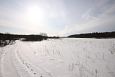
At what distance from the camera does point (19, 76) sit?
13.7ft

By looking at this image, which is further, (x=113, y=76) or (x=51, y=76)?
(x=51, y=76)

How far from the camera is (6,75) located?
4.25 metres

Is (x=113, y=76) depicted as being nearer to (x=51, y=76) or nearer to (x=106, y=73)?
(x=106, y=73)

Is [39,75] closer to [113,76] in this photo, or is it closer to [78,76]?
[78,76]

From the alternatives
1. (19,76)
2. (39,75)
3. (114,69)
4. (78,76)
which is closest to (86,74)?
(78,76)

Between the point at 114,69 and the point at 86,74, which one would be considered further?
the point at 114,69

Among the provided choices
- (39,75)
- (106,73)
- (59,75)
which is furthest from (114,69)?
(39,75)

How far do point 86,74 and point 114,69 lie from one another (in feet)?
5.14

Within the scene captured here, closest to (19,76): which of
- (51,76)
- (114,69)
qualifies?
(51,76)

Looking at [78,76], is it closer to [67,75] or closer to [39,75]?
[67,75]

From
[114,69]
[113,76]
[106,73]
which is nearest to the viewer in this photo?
[113,76]

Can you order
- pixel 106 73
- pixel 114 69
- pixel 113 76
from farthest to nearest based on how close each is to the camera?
pixel 114 69 < pixel 106 73 < pixel 113 76

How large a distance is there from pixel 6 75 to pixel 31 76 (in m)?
1.23

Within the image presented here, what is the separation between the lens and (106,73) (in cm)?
422
